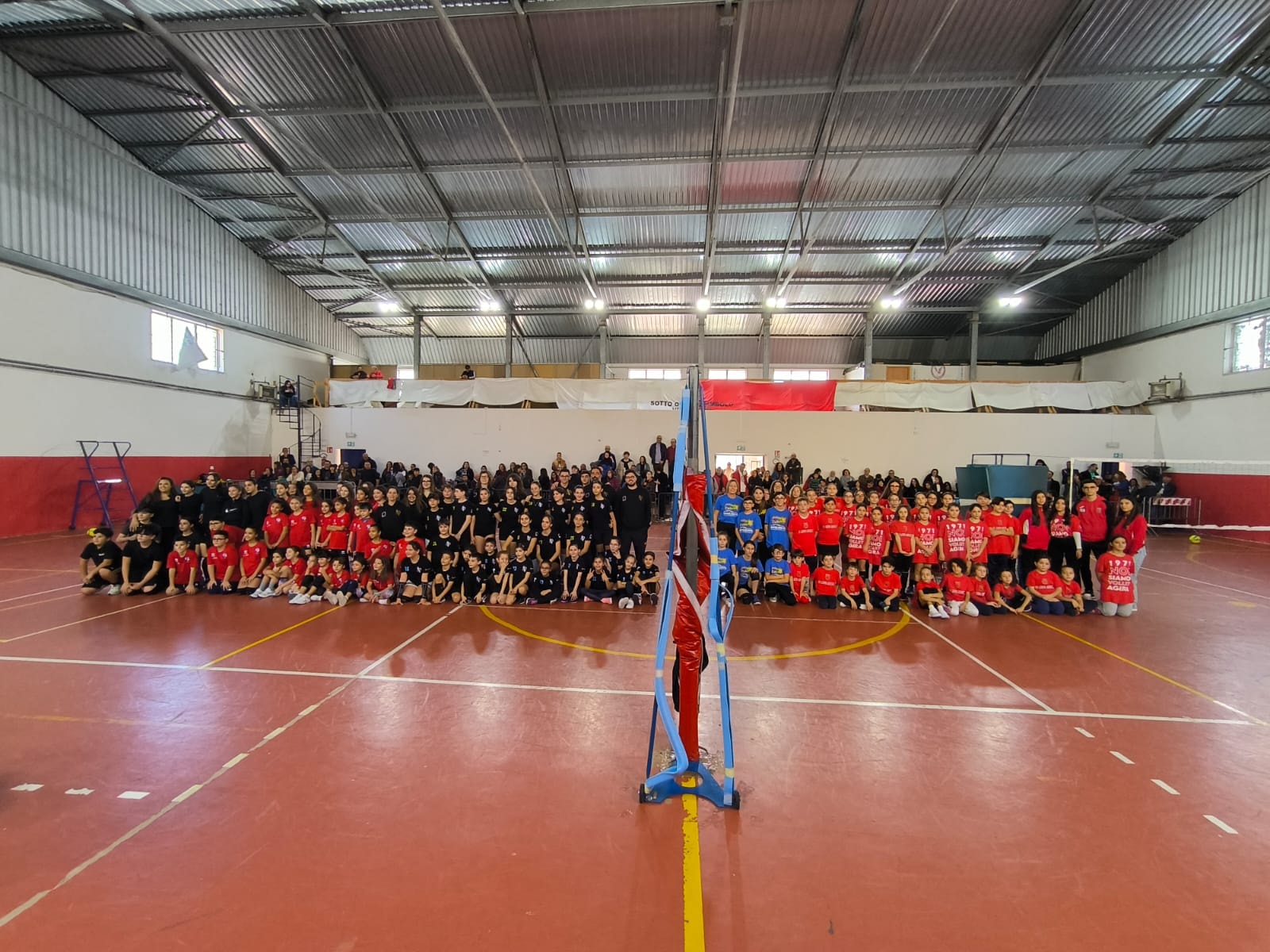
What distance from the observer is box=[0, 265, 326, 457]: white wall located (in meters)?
14.0

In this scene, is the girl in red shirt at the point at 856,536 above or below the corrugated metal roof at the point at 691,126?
below

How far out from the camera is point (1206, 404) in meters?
17.9

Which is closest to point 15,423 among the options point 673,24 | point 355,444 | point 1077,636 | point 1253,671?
point 355,444

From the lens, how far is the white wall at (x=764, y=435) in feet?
66.0

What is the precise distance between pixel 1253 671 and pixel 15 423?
24.5 meters

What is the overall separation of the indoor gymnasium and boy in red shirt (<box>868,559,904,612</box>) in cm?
8

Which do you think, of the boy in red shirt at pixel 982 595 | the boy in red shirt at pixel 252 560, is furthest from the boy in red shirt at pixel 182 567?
the boy in red shirt at pixel 982 595

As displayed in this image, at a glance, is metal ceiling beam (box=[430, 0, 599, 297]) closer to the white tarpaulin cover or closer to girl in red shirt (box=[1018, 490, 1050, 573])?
the white tarpaulin cover

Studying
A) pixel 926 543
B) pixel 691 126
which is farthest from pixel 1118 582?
pixel 691 126

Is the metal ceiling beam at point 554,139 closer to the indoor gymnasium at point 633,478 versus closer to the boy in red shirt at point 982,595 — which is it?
the indoor gymnasium at point 633,478

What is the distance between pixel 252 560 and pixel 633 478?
22.1 feet

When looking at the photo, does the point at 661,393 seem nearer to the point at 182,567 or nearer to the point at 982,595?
the point at 982,595

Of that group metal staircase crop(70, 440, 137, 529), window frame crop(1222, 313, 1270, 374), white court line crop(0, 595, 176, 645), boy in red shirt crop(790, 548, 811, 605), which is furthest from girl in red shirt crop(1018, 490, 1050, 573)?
metal staircase crop(70, 440, 137, 529)

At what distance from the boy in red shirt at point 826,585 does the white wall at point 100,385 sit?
775 inches
